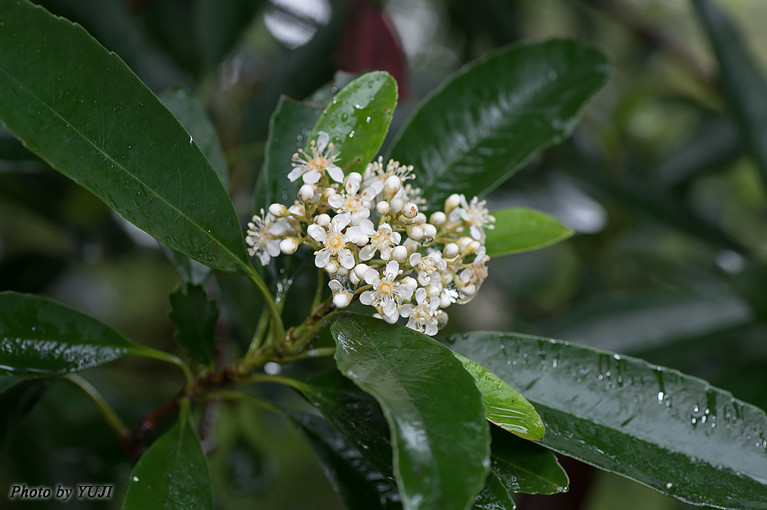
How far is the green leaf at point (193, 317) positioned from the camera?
74cm

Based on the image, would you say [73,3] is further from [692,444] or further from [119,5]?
[692,444]

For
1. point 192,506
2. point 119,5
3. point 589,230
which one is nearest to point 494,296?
point 589,230

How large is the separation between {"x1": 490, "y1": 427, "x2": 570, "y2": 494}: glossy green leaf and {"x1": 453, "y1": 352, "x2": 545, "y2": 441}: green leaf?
46mm

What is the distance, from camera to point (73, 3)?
43.8 inches

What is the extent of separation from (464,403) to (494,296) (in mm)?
1500

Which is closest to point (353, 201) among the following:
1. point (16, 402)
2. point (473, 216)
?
point (473, 216)

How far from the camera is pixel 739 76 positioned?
1.34 metres

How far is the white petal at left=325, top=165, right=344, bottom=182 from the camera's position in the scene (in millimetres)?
651

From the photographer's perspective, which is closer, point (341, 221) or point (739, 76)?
point (341, 221)

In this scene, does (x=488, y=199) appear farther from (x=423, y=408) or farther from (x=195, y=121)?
(x=423, y=408)

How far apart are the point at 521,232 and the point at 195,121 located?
45cm

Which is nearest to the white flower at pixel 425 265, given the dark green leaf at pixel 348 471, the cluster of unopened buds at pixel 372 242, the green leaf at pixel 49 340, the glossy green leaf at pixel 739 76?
the cluster of unopened buds at pixel 372 242

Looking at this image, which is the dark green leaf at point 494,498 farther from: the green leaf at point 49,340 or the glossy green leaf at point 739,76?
the glossy green leaf at point 739,76

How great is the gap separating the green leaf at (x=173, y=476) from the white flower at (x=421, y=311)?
0.93 ft
